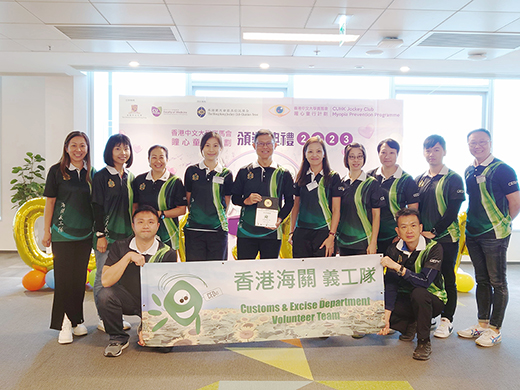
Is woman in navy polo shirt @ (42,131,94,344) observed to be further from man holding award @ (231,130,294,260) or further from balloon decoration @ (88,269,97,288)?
balloon decoration @ (88,269,97,288)

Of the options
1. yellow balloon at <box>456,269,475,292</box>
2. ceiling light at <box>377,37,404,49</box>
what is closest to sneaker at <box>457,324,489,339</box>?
yellow balloon at <box>456,269,475,292</box>

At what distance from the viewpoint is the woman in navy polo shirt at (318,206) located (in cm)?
307

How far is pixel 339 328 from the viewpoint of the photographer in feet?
9.29

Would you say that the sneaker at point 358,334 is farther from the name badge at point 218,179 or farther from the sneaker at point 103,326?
the sneaker at point 103,326

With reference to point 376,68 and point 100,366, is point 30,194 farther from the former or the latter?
point 376,68

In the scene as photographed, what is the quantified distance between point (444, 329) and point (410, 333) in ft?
1.07

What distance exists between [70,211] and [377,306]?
7.59ft

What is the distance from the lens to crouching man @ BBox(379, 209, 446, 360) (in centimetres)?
278

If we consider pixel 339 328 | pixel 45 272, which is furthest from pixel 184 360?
pixel 45 272

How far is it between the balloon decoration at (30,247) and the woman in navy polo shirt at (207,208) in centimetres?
197

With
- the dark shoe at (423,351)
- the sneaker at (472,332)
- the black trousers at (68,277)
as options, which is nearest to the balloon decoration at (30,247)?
the black trousers at (68,277)

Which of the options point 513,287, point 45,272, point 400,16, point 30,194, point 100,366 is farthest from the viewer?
point 30,194

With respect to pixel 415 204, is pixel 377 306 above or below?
below

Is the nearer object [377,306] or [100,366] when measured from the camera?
[100,366]
